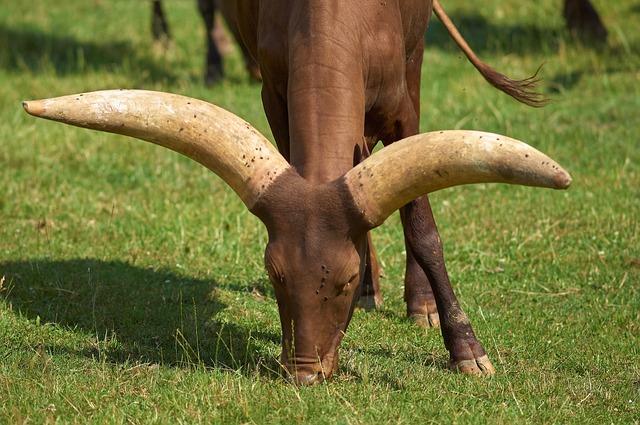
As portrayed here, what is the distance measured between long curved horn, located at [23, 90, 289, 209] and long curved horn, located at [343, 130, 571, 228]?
15.3 inches

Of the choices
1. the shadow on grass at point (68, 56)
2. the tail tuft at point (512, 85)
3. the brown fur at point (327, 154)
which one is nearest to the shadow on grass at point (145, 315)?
the brown fur at point (327, 154)

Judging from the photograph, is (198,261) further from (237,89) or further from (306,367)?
(237,89)

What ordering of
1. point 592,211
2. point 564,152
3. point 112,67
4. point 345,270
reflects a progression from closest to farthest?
point 345,270 < point 592,211 < point 564,152 < point 112,67

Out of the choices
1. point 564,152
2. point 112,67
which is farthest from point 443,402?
point 112,67

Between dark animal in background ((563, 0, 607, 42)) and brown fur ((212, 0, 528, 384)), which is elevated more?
dark animal in background ((563, 0, 607, 42))

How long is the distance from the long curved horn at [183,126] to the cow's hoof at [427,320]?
1972mm

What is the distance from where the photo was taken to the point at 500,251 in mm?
8227

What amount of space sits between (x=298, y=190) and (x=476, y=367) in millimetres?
1402

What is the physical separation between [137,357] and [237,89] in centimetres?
742

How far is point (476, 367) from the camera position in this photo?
5.76m

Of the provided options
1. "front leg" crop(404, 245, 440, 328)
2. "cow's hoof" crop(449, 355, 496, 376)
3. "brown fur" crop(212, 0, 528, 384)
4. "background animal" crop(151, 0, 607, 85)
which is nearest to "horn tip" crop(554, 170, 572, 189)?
"brown fur" crop(212, 0, 528, 384)

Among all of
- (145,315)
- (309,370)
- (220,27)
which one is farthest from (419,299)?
(220,27)

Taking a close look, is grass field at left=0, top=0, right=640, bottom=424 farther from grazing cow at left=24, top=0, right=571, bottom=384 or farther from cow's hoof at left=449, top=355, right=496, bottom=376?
grazing cow at left=24, top=0, right=571, bottom=384

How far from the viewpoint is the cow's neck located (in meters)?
5.17
